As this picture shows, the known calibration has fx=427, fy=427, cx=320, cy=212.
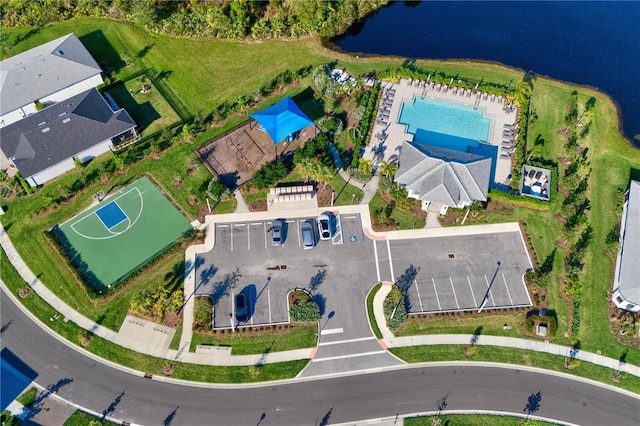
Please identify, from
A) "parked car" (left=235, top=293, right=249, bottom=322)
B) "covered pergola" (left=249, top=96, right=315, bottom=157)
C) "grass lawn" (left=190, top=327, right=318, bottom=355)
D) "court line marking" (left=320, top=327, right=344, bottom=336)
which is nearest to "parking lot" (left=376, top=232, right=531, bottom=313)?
"court line marking" (left=320, top=327, right=344, bottom=336)

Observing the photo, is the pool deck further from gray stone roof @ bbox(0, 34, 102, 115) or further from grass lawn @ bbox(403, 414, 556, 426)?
gray stone roof @ bbox(0, 34, 102, 115)

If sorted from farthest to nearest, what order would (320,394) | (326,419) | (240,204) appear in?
(240,204)
(320,394)
(326,419)

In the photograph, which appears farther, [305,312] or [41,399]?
[305,312]

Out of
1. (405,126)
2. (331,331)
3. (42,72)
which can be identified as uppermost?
(42,72)

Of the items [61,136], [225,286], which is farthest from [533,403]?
[61,136]

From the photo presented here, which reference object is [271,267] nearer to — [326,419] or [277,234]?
[277,234]

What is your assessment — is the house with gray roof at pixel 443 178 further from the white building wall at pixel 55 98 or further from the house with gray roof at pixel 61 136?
the white building wall at pixel 55 98
